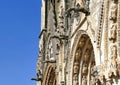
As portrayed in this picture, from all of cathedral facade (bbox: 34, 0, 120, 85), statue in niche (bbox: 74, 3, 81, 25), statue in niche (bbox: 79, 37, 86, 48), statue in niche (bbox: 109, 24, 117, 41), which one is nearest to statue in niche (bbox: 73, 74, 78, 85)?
cathedral facade (bbox: 34, 0, 120, 85)

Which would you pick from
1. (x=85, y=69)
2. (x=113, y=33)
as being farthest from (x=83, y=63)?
(x=113, y=33)

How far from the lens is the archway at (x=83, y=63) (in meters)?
16.4

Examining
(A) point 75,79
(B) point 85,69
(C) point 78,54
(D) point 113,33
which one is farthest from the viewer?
(A) point 75,79

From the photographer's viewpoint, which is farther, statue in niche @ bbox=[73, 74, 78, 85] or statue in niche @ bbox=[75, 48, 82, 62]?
statue in niche @ bbox=[73, 74, 78, 85]

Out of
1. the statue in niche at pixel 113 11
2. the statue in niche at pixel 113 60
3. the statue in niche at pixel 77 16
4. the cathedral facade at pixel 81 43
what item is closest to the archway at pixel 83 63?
the cathedral facade at pixel 81 43

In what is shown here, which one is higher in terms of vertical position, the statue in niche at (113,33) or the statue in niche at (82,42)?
the statue in niche at (113,33)

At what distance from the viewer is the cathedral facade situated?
12406mm

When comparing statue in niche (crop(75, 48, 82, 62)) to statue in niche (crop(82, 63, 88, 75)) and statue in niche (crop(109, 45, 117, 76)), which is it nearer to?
statue in niche (crop(82, 63, 88, 75))

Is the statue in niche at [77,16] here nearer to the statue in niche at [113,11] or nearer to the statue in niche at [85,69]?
the statue in niche at [85,69]

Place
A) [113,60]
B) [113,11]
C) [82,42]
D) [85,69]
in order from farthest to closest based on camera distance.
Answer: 1. [85,69]
2. [82,42]
3. [113,11]
4. [113,60]

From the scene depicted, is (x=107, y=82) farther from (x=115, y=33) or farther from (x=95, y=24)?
(x=95, y=24)

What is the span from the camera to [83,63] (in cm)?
1673

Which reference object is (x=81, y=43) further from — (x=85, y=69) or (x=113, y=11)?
(x=113, y=11)

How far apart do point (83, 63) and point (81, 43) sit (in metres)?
0.82
